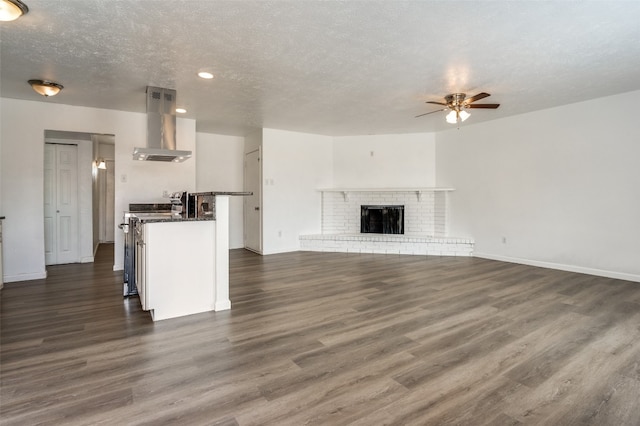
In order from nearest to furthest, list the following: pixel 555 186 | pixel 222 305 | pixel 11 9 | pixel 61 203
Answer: pixel 11 9, pixel 222 305, pixel 555 186, pixel 61 203

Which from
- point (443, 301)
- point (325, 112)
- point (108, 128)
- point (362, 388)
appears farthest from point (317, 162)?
point (362, 388)

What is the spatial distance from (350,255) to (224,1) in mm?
4916

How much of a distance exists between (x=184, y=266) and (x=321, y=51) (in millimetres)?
2416

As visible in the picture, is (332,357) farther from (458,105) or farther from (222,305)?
(458,105)

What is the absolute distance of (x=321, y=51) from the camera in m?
3.01

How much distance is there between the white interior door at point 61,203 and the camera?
5.54 meters

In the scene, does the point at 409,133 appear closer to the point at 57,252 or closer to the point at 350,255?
the point at 350,255

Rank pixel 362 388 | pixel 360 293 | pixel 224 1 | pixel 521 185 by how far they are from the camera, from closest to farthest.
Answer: pixel 362 388, pixel 224 1, pixel 360 293, pixel 521 185

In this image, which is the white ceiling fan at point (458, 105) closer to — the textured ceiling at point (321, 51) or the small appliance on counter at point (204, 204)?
the textured ceiling at point (321, 51)

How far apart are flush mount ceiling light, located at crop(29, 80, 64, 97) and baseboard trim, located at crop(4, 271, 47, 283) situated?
2.51 meters

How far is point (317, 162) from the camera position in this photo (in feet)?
23.5

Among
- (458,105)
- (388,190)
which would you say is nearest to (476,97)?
(458,105)

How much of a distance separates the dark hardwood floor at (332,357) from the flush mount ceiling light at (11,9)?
7.80 ft

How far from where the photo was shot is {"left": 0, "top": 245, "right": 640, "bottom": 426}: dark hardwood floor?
1.72 meters
